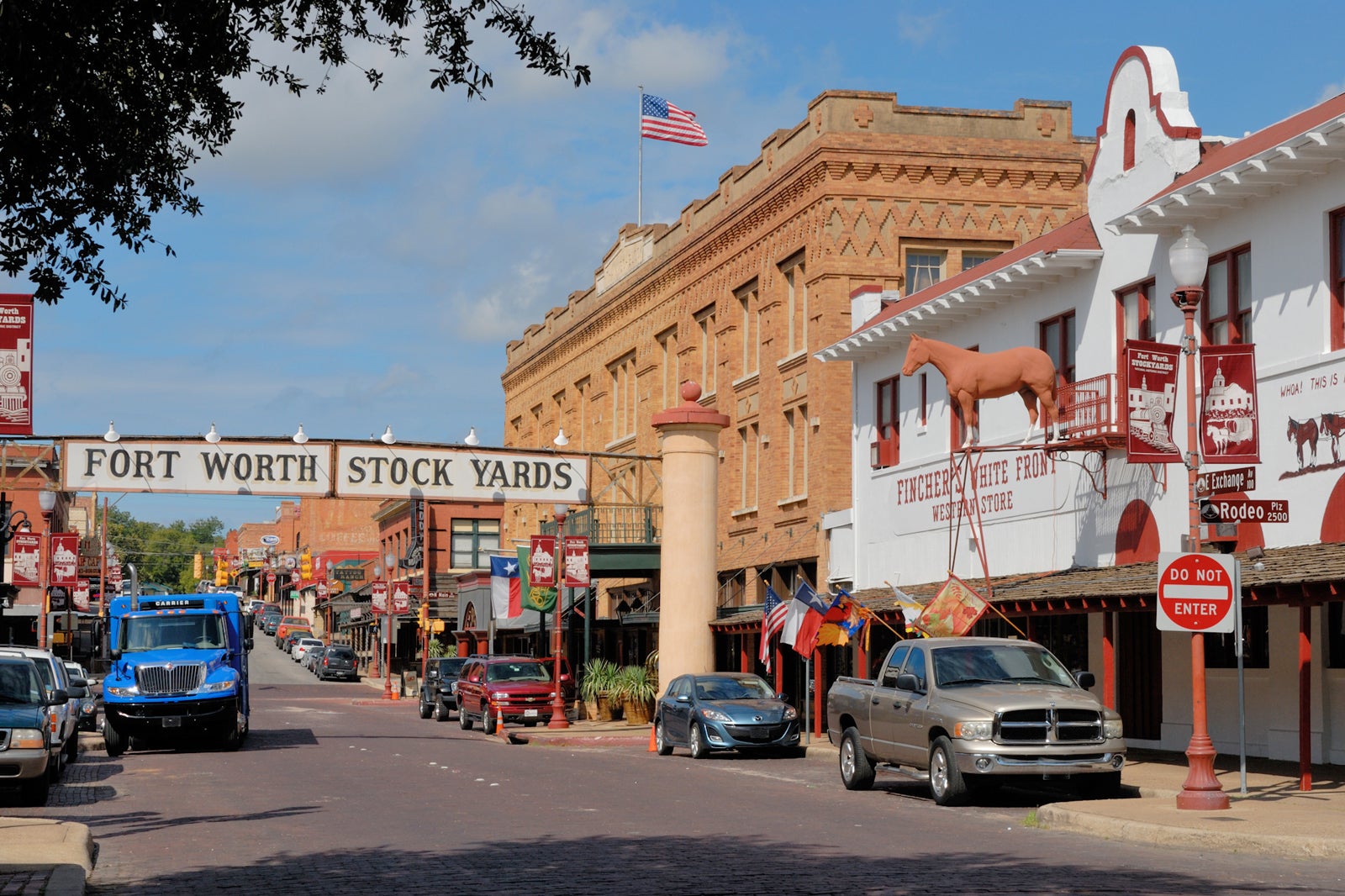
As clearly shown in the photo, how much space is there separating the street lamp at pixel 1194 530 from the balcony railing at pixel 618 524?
28819 millimetres

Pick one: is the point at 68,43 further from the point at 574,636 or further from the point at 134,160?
the point at 574,636

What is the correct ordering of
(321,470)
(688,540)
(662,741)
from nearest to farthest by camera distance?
(662,741) → (321,470) → (688,540)

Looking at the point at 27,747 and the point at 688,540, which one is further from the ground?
the point at 688,540

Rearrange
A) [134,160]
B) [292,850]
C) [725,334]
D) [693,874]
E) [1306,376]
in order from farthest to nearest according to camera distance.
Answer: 1. [725,334]
2. [1306,376]
3. [292,850]
4. [693,874]
5. [134,160]

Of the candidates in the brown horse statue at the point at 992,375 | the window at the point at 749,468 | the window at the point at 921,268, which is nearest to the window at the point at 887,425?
the window at the point at 921,268

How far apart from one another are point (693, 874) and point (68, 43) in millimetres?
7218

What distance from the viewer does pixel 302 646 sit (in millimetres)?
92938

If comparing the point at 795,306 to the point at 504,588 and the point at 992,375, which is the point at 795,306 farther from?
the point at 504,588

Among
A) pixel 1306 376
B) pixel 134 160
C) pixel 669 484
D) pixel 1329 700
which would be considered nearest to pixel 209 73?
pixel 134 160

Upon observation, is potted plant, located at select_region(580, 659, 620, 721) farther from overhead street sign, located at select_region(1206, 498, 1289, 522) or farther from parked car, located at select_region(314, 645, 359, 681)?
parked car, located at select_region(314, 645, 359, 681)

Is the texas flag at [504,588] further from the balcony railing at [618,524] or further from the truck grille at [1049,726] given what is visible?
the truck grille at [1049,726]

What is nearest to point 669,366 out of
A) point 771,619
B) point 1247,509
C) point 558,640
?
point 558,640

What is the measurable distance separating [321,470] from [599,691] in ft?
32.9

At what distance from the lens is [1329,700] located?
22.0 metres
